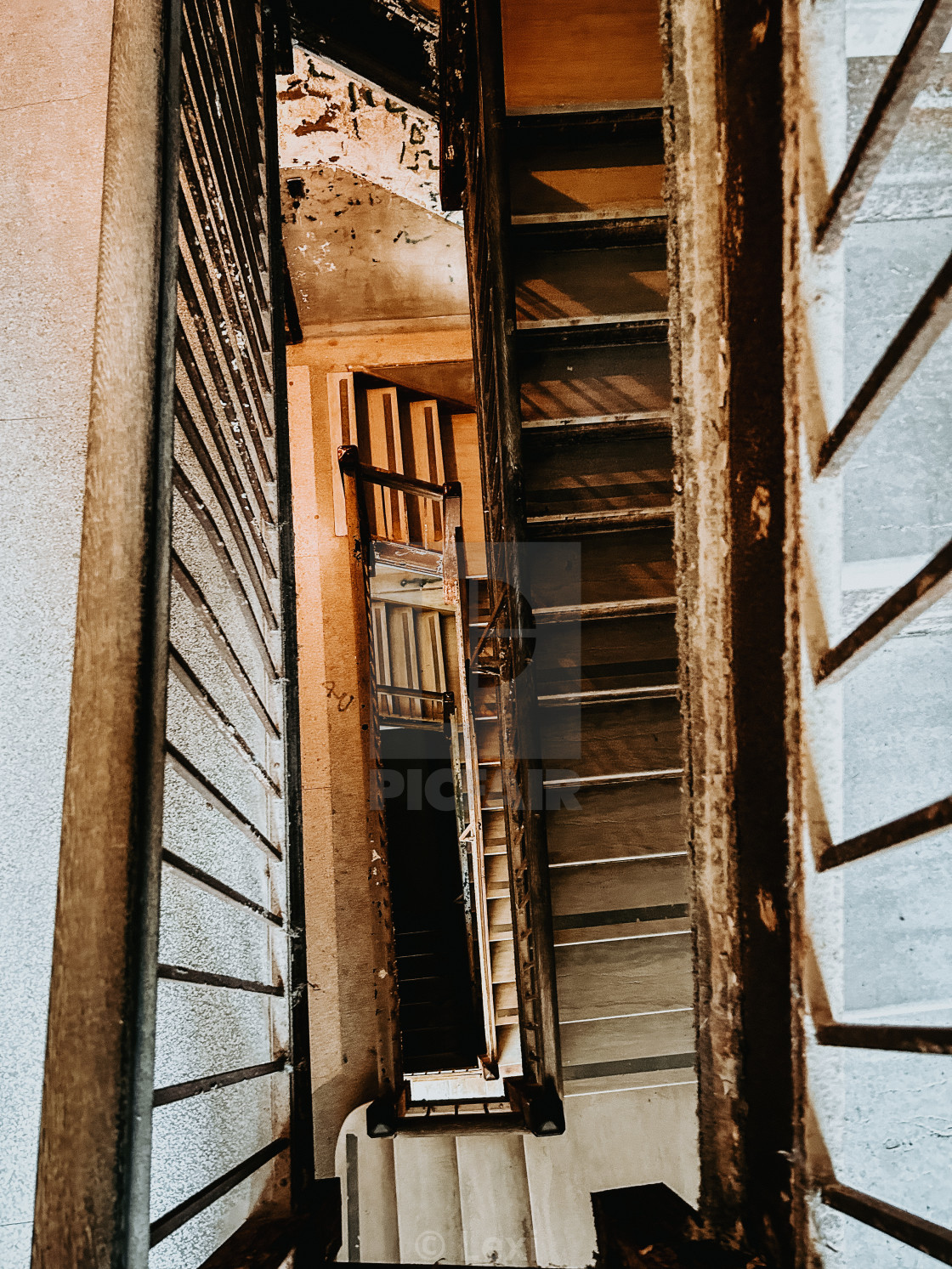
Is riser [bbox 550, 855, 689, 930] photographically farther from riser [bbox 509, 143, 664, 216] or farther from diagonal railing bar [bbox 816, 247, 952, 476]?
riser [bbox 509, 143, 664, 216]

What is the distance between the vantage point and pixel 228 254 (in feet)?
7.38

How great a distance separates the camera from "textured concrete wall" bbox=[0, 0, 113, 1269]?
161 cm

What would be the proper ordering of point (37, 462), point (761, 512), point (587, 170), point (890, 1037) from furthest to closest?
point (587, 170)
point (37, 462)
point (761, 512)
point (890, 1037)

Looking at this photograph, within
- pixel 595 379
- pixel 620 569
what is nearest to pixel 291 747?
pixel 620 569

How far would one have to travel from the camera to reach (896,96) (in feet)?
2.66

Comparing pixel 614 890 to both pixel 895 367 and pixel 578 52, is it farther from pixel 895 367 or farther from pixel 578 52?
pixel 578 52

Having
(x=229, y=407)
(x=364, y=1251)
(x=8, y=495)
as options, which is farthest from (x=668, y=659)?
(x=364, y=1251)

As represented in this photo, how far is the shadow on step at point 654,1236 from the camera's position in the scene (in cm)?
134

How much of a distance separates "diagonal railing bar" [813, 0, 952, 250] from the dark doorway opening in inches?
301

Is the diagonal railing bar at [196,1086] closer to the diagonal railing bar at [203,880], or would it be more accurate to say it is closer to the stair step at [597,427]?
the diagonal railing bar at [203,880]

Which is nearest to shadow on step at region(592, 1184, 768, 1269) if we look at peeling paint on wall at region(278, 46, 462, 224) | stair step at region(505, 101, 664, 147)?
stair step at region(505, 101, 664, 147)

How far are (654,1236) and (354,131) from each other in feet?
19.8

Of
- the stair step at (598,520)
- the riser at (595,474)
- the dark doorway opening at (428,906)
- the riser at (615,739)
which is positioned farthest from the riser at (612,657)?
the dark doorway opening at (428,906)

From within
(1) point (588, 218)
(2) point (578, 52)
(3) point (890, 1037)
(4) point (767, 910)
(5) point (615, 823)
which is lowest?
(3) point (890, 1037)
